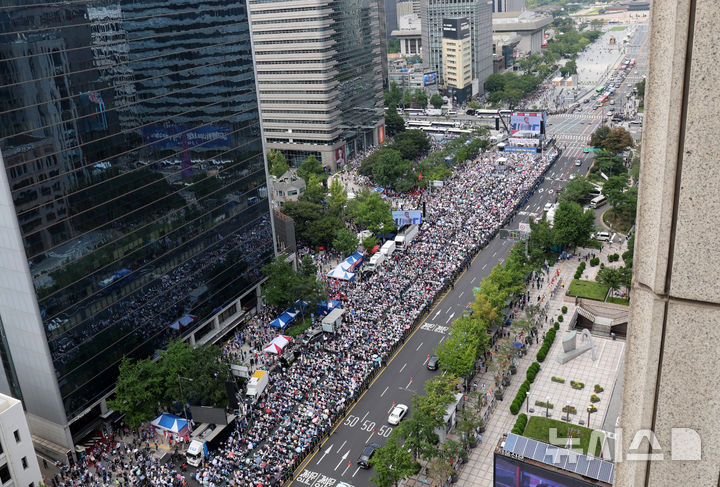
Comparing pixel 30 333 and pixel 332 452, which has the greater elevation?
pixel 30 333

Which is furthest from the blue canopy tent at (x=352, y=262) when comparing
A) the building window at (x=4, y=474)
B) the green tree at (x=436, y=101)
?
the green tree at (x=436, y=101)

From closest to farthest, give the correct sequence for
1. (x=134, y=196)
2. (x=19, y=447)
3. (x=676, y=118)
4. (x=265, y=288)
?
(x=676, y=118) → (x=19, y=447) → (x=134, y=196) → (x=265, y=288)

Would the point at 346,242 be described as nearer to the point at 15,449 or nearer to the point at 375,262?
the point at 375,262

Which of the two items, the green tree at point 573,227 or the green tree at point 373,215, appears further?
the green tree at point 373,215

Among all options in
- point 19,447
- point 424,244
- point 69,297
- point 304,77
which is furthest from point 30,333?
point 304,77

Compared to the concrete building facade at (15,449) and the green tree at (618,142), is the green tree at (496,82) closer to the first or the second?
the green tree at (618,142)

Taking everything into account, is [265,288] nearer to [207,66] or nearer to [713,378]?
[207,66]

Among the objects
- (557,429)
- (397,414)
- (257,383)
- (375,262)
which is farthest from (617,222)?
(257,383)
